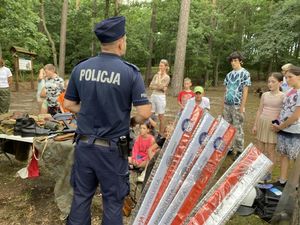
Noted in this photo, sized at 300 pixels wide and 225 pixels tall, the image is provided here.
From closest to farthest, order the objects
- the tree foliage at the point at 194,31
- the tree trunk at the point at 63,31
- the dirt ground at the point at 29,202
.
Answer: the dirt ground at the point at 29,202
the tree foliage at the point at 194,31
the tree trunk at the point at 63,31

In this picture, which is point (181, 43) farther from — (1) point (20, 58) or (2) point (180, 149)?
(2) point (180, 149)

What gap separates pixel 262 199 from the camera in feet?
11.3

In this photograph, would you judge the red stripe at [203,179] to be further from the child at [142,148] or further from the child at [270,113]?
the child at [270,113]

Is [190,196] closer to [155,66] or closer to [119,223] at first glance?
[119,223]

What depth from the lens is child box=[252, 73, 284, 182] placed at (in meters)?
4.50

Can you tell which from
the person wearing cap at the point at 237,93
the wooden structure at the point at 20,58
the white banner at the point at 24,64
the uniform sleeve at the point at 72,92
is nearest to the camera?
the uniform sleeve at the point at 72,92

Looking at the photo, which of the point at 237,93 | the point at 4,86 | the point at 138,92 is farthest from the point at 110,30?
the point at 4,86

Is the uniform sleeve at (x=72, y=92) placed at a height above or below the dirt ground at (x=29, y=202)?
above

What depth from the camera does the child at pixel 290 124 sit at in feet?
13.4

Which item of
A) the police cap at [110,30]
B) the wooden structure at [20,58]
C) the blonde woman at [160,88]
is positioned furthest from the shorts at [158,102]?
the wooden structure at [20,58]

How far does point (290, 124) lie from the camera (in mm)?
4125

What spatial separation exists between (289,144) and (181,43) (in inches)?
408

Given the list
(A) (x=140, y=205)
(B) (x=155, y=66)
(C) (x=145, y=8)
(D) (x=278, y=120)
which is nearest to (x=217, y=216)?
(A) (x=140, y=205)

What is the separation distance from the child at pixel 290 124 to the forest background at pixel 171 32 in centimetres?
1157
